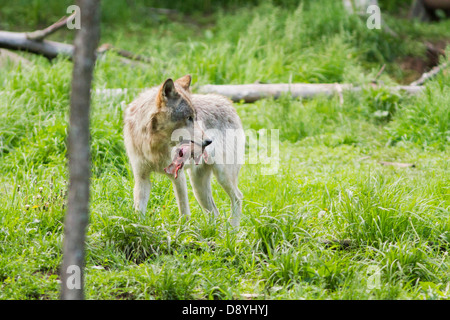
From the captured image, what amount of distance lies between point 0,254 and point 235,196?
2.40 metres

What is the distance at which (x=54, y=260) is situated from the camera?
455 cm

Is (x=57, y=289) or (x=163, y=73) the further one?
(x=163, y=73)

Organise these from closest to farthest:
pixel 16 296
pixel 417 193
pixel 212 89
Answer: pixel 16 296
pixel 417 193
pixel 212 89

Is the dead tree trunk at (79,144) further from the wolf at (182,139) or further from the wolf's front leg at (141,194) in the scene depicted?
the wolf's front leg at (141,194)

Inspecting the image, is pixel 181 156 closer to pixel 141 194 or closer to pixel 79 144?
pixel 141 194

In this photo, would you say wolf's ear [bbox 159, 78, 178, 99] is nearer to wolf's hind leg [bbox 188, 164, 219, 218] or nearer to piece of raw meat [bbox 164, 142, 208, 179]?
piece of raw meat [bbox 164, 142, 208, 179]

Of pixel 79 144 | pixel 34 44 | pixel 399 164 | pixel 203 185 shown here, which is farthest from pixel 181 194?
pixel 34 44

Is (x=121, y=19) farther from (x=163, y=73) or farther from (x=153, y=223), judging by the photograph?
(x=153, y=223)

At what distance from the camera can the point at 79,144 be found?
2.90 meters

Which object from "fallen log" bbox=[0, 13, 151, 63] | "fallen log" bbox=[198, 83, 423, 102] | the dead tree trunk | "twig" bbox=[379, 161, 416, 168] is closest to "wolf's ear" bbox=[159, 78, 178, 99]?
the dead tree trunk

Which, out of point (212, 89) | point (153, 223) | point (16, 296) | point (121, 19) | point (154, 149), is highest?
point (121, 19)

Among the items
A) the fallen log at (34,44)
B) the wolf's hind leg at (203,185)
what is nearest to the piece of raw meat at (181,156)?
the wolf's hind leg at (203,185)

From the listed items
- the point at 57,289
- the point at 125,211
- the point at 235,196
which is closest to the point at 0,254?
the point at 57,289

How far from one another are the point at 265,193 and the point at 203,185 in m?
0.74
